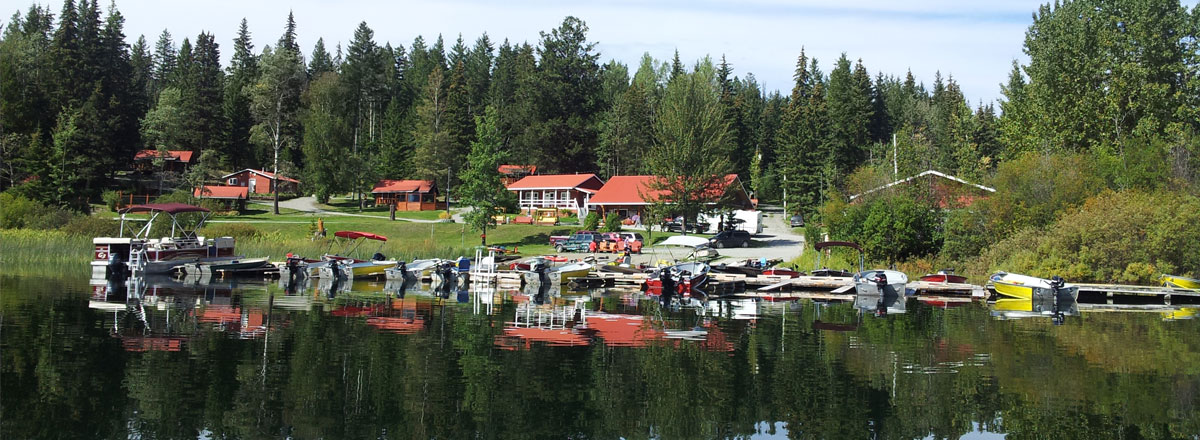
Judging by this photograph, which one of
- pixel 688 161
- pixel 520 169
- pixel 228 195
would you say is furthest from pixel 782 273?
pixel 228 195

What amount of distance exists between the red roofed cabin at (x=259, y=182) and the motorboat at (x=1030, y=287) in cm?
7938

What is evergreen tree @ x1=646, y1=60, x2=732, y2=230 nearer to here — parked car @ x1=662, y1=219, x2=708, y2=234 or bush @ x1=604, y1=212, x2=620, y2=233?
parked car @ x1=662, y1=219, x2=708, y2=234

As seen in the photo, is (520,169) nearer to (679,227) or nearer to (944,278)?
(679,227)

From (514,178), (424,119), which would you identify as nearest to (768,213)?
(514,178)

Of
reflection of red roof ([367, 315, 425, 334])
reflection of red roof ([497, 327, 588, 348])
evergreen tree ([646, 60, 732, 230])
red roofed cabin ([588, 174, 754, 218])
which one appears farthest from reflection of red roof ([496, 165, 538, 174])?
reflection of red roof ([497, 327, 588, 348])

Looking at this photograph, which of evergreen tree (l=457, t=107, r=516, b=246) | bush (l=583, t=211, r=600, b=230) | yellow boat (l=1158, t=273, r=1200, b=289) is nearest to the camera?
yellow boat (l=1158, t=273, r=1200, b=289)

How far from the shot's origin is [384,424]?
14.8m

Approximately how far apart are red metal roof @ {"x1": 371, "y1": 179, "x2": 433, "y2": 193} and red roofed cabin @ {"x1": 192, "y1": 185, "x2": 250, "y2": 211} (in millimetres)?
12867

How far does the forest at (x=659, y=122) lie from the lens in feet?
168

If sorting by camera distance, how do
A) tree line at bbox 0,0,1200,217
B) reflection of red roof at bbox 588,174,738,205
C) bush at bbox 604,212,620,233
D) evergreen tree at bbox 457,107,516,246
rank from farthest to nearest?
1. reflection of red roof at bbox 588,174,738,205
2. bush at bbox 604,212,620,233
3. evergreen tree at bbox 457,107,516,246
4. tree line at bbox 0,0,1200,217

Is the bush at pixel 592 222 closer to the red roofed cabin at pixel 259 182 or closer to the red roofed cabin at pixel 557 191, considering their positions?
the red roofed cabin at pixel 557 191

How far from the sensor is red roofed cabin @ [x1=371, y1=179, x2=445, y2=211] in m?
92.4

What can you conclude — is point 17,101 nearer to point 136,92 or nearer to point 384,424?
point 136,92

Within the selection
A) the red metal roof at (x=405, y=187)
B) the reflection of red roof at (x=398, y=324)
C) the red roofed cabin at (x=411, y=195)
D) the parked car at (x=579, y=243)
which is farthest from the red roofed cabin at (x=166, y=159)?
the reflection of red roof at (x=398, y=324)
